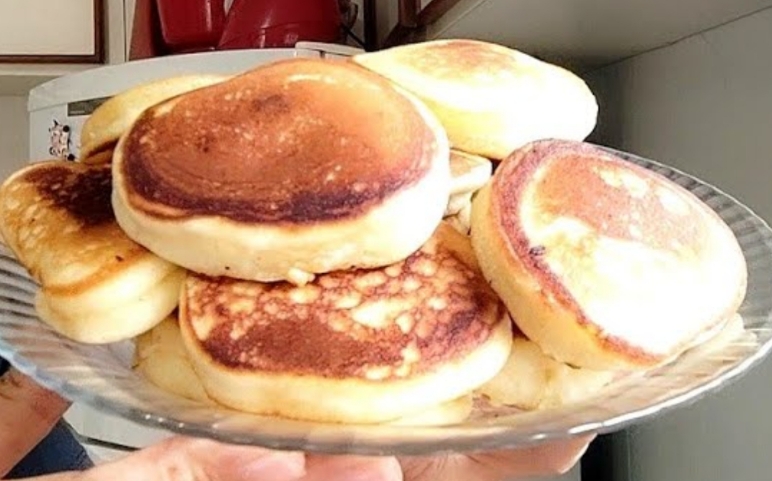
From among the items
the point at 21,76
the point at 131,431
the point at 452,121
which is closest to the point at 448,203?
the point at 452,121

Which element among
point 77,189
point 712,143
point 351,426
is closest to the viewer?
point 351,426

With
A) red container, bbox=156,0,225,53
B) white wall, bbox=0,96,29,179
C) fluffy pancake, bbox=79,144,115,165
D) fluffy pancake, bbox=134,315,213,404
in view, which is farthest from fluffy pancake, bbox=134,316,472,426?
white wall, bbox=0,96,29,179

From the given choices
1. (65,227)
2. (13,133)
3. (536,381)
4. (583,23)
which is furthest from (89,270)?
(13,133)

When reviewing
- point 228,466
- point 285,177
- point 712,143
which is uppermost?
point 285,177

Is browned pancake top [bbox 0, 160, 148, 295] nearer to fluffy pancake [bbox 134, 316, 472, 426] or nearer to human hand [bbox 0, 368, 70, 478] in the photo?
fluffy pancake [bbox 134, 316, 472, 426]

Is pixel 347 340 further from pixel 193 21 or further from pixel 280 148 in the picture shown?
pixel 193 21

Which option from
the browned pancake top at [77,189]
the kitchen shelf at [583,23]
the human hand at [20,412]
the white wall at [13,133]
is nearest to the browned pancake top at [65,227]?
the browned pancake top at [77,189]

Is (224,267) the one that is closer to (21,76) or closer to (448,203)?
(448,203)
